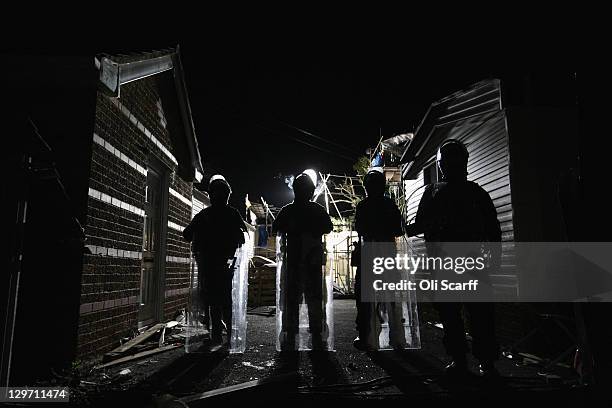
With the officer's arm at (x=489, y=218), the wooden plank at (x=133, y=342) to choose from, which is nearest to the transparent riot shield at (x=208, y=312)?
the wooden plank at (x=133, y=342)

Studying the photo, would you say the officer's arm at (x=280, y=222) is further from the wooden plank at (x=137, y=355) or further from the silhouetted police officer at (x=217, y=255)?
the wooden plank at (x=137, y=355)

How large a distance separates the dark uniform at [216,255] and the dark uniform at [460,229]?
252cm

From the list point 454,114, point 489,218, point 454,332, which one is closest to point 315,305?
point 454,332

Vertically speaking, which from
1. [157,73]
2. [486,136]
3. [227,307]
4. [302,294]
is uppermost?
[157,73]

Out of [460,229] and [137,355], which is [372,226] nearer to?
[460,229]

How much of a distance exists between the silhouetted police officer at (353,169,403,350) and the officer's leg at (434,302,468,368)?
1.45m

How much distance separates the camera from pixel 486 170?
8234 mm

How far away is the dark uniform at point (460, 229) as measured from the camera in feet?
11.7

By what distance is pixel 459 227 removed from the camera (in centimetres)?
377

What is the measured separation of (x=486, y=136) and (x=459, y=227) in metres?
5.28

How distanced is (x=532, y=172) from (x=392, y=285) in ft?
13.9

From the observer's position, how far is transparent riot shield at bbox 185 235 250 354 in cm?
497

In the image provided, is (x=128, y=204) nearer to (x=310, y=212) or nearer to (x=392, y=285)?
(x=310, y=212)

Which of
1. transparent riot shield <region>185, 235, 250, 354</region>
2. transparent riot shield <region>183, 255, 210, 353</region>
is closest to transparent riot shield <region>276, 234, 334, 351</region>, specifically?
transparent riot shield <region>185, 235, 250, 354</region>
